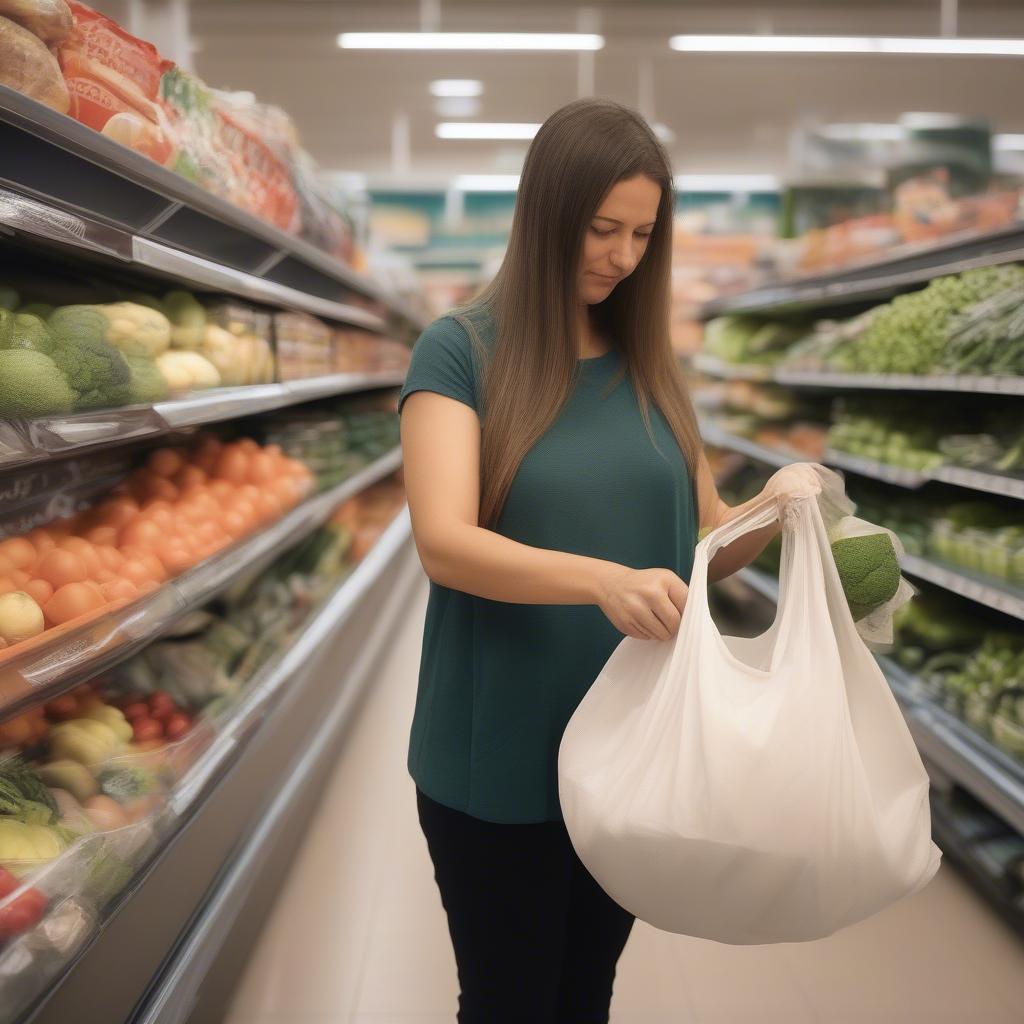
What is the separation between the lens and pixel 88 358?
5.67 ft

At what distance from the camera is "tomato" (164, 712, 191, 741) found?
2164mm

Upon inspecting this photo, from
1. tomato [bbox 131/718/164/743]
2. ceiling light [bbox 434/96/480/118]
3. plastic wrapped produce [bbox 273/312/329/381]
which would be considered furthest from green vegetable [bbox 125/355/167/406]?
ceiling light [bbox 434/96/480/118]

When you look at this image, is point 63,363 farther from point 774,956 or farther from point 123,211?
point 774,956

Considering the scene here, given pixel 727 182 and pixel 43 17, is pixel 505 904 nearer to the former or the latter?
pixel 43 17

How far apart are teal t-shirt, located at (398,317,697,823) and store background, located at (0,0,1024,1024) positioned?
0.62 meters

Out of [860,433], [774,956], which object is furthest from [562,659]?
[860,433]

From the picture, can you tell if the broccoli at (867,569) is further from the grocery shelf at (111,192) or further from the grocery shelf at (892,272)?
the grocery shelf at (892,272)

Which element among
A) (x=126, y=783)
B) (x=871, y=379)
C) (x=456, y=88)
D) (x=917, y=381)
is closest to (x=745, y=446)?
(x=871, y=379)

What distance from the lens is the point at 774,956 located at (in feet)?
8.16

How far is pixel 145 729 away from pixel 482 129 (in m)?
9.66

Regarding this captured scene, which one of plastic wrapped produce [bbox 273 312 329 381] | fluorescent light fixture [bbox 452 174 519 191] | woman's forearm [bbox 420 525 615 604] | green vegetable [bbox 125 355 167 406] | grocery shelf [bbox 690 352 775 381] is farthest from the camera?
fluorescent light fixture [bbox 452 174 519 191]

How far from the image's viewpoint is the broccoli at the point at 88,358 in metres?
1.67

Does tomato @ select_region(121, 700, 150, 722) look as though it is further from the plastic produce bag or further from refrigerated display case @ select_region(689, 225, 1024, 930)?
refrigerated display case @ select_region(689, 225, 1024, 930)

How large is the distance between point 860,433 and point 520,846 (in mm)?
2780
